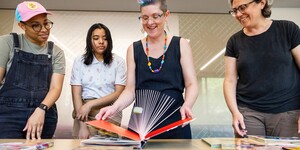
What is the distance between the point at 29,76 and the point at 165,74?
0.71m

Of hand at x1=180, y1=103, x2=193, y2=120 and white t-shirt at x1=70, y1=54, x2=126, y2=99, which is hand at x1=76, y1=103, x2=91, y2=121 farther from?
hand at x1=180, y1=103, x2=193, y2=120

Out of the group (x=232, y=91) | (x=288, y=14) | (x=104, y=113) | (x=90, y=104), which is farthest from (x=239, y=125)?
(x=288, y=14)

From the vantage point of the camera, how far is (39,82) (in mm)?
1328

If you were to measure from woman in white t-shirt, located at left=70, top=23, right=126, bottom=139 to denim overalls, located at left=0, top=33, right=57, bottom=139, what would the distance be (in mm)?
252

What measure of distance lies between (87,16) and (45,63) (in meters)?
2.04

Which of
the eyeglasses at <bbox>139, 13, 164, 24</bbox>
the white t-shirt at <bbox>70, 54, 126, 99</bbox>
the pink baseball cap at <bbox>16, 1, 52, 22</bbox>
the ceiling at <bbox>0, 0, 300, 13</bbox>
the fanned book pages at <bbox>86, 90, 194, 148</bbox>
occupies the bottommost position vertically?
the fanned book pages at <bbox>86, 90, 194, 148</bbox>

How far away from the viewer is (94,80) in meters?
1.62

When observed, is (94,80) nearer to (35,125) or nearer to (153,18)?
(35,125)

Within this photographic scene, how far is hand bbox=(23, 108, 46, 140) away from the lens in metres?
1.10

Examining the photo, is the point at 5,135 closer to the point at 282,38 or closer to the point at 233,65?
the point at 233,65

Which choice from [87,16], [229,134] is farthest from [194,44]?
[87,16]

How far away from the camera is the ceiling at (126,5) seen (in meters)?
2.99

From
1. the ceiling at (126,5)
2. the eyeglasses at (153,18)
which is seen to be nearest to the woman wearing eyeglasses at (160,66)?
the eyeglasses at (153,18)

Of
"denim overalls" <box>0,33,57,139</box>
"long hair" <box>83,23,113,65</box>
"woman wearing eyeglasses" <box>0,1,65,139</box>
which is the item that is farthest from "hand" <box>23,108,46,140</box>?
"long hair" <box>83,23,113,65</box>
